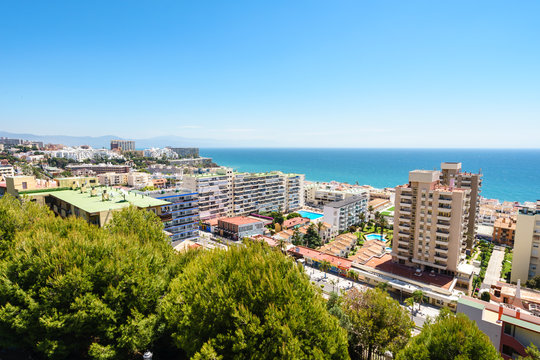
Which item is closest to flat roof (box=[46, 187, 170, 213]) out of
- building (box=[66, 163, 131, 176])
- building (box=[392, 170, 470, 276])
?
building (box=[392, 170, 470, 276])

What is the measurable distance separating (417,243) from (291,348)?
33013 mm

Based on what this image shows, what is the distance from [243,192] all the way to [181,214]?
2585cm

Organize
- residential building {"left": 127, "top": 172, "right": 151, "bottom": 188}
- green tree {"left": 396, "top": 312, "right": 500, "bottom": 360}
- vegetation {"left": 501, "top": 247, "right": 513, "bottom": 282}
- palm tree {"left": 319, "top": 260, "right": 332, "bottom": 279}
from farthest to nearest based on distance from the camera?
residential building {"left": 127, "top": 172, "right": 151, "bottom": 188}
vegetation {"left": 501, "top": 247, "right": 513, "bottom": 282}
palm tree {"left": 319, "top": 260, "right": 332, "bottom": 279}
green tree {"left": 396, "top": 312, "right": 500, "bottom": 360}

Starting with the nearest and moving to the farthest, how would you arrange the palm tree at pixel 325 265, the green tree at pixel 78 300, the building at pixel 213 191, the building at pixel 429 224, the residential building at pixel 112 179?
the green tree at pixel 78 300
the building at pixel 429 224
the palm tree at pixel 325 265
the building at pixel 213 191
the residential building at pixel 112 179

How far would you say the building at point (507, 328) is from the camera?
15109 mm

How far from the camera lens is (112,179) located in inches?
3962

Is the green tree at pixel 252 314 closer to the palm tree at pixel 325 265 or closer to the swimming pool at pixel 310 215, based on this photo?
the palm tree at pixel 325 265

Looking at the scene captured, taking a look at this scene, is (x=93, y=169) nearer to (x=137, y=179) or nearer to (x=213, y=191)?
(x=137, y=179)

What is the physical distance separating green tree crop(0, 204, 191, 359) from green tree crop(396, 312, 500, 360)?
34.5 ft

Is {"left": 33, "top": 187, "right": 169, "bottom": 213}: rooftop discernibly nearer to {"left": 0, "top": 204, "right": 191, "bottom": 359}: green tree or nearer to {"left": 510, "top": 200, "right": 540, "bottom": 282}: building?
{"left": 0, "top": 204, "right": 191, "bottom": 359}: green tree

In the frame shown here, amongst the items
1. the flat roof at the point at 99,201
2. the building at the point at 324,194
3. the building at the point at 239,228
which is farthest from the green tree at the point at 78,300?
the building at the point at 324,194

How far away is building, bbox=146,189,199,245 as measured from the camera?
138 feet

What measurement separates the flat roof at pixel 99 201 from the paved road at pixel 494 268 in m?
40.1

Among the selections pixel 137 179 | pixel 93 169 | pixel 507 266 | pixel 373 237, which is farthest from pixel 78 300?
pixel 93 169
